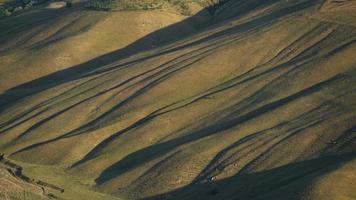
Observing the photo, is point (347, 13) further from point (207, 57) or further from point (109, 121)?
point (109, 121)

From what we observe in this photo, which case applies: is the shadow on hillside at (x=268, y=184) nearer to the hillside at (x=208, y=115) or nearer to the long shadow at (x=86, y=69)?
the hillside at (x=208, y=115)

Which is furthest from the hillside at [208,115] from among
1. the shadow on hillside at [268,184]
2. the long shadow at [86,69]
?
the long shadow at [86,69]

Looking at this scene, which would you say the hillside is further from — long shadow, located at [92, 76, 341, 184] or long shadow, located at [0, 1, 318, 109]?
long shadow, located at [0, 1, 318, 109]

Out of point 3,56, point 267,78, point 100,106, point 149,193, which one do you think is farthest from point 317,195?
point 3,56

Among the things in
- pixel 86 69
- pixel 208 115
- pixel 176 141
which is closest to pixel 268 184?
pixel 176 141

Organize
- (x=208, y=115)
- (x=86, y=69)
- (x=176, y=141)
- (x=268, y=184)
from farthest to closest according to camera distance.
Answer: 1. (x=86, y=69)
2. (x=208, y=115)
3. (x=176, y=141)
4. (x=268, y=184)

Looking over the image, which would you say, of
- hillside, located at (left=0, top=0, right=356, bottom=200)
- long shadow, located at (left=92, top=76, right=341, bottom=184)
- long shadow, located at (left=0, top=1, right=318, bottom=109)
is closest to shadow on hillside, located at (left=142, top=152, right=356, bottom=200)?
hillside, located at (left=0, top=0, right=356, bottom=200)

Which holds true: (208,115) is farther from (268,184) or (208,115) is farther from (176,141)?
(268,184)
